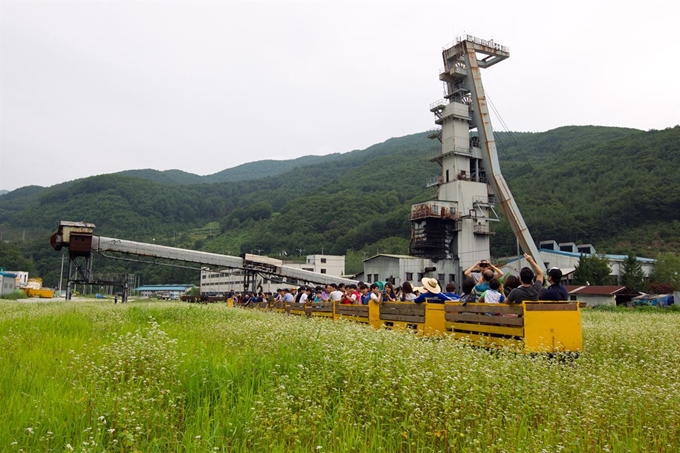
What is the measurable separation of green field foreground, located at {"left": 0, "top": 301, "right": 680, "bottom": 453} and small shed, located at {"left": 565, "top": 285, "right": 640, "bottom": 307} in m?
47.3

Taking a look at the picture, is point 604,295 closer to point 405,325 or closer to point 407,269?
point 407,269

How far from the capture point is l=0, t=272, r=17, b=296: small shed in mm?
69000

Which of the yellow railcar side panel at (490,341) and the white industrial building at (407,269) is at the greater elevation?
the white industrial building at (407,269)

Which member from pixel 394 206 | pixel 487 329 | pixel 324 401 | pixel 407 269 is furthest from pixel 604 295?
pixel 394 206

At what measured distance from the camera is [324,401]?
13.7ft

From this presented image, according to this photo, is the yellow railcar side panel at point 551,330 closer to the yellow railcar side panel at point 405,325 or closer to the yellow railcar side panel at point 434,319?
the yellow railcar side panel at point 434,319

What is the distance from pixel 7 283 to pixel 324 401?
83996 millimetres

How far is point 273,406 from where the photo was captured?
4.14 m

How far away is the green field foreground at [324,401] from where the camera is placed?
377cm

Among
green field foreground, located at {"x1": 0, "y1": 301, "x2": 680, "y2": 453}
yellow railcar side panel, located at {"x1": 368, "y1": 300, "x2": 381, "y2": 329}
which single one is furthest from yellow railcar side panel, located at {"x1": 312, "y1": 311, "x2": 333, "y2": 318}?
green field foreground, located at {"x1": 0, "y1": 301, "x2": 680, "y2": 453}

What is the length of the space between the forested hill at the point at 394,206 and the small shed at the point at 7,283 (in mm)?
44373

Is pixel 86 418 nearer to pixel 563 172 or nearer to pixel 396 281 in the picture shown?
pixel 396 281

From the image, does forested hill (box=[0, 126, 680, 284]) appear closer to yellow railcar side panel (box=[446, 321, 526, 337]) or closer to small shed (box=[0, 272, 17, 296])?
small shed (box=[0, 272, 17, 296])

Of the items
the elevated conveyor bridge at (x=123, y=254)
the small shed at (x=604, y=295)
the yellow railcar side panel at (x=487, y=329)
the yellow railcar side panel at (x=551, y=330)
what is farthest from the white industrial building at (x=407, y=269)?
the yellow railcar side panel at (x=551, y=330)
